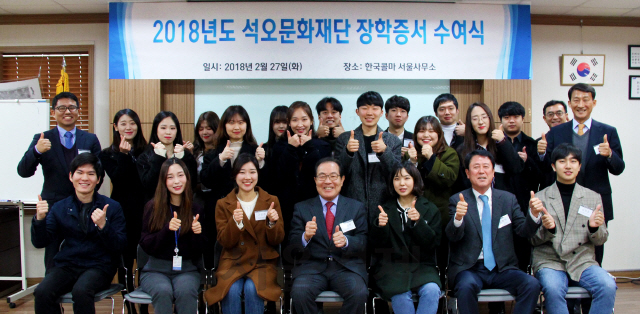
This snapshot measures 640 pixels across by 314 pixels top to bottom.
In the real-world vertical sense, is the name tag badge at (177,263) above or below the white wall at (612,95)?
below

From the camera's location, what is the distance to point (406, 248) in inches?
102

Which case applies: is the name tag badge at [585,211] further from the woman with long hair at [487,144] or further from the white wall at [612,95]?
the white wall at [612,95]

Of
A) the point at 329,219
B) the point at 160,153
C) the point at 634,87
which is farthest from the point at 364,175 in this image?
the point at 634,87

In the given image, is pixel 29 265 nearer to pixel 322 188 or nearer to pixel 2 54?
pixel 2 54

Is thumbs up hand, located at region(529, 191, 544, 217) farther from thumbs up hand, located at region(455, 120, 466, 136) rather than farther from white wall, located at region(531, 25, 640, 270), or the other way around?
white wall, located at region(531, 25, 640, 270)

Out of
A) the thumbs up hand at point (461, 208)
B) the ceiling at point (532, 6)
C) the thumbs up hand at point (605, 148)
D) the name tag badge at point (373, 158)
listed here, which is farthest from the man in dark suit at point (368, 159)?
the ceiling at point (532, 6)

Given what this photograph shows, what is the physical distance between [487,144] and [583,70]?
2.46 meters

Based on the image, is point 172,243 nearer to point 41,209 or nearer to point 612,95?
point 41,209

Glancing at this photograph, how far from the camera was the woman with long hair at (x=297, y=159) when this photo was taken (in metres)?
2.90

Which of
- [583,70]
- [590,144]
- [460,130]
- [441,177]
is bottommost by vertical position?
[441,177]

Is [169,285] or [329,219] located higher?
[329,219]

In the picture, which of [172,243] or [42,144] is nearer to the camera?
[172,243]

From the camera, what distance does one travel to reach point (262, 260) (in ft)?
8.78

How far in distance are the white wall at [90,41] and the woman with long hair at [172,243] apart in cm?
202
